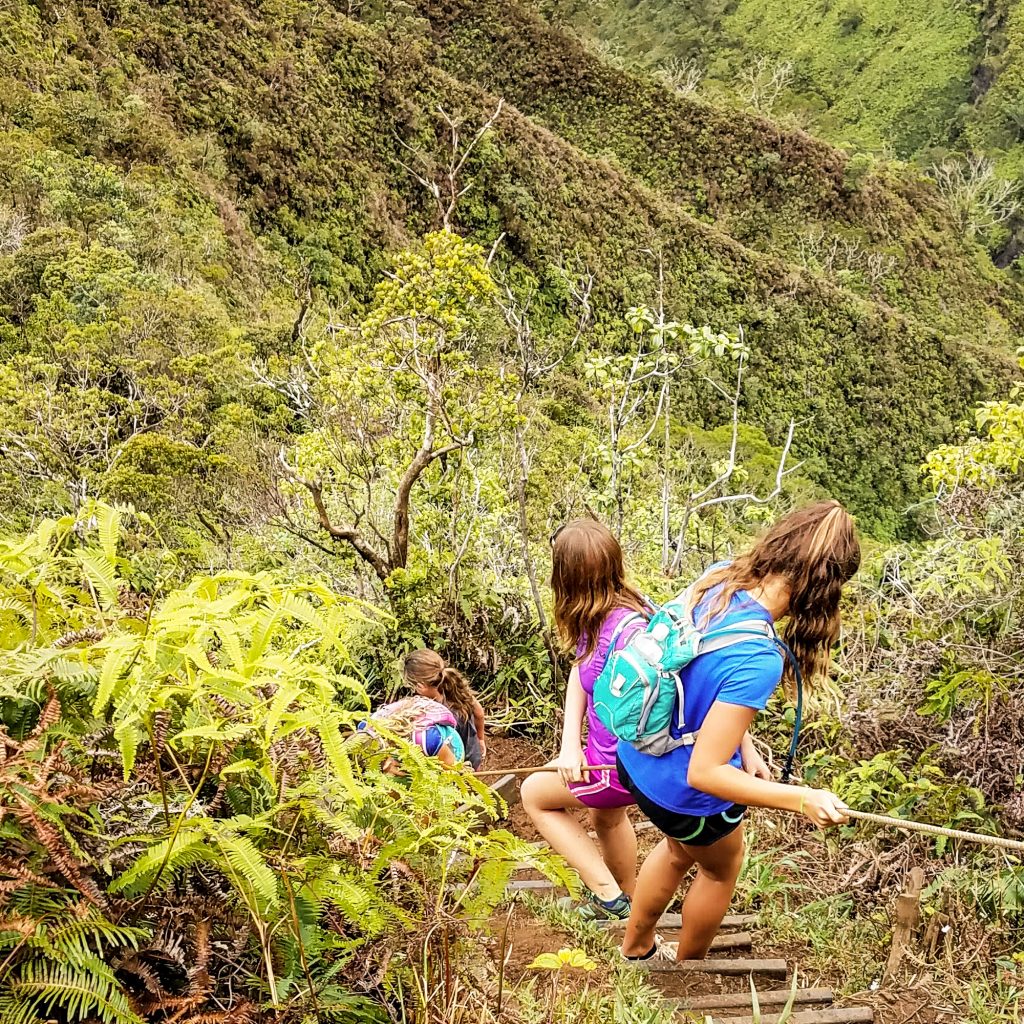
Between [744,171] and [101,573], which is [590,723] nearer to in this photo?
[101,573]

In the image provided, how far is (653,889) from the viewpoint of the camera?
239cm

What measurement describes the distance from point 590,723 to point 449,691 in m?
1.10

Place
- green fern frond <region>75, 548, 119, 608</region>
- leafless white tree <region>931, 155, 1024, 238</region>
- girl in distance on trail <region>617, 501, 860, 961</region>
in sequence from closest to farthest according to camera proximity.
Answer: green fern frond <region>75, 548, 119, 608</region>
girl in distance on trail <region>617, 501, 860, 961</region>
leafless white tree <region>931, 155, 1024, 238</region>

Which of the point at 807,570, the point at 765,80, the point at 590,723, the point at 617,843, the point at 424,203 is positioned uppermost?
the point at 765,80

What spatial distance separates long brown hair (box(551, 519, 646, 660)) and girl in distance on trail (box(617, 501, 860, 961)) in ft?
1.44

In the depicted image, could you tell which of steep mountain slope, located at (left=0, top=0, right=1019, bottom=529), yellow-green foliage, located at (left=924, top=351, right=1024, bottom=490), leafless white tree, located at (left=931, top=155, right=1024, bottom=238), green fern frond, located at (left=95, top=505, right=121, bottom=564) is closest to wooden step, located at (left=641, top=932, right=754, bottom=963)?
green fern frond, located at (left=95, top=505, right=121, bottom=564)

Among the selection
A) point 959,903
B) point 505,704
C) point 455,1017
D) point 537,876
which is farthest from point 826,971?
point 505,704

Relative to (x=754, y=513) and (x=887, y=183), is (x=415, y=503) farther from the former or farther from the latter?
(x=887, y=183)

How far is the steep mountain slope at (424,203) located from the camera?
637 inches

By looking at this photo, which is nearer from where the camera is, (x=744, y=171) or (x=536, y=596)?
(x=536, y=596)

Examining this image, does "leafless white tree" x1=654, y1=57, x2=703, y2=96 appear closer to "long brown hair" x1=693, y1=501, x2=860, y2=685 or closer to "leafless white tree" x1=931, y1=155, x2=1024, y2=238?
"leafless white tree" x1=931, y1=155, x2=1024, y2=238

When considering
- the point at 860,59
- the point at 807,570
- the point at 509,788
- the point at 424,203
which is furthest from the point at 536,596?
the point at 860,59

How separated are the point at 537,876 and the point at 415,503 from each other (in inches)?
133

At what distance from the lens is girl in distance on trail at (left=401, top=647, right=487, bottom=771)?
3.65 meters
